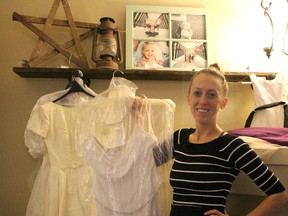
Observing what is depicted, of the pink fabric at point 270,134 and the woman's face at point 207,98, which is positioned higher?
the woman's face at point 207,98

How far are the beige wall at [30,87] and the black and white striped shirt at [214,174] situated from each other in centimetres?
66

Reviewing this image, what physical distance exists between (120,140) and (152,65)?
2.09 ft

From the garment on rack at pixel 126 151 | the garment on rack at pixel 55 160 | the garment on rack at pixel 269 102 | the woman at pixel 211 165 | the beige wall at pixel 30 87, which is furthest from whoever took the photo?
the beige wall at pixel 30 87

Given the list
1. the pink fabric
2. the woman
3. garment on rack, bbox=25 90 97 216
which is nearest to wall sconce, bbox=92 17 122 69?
garment on rack, bbox=25 90 97 216

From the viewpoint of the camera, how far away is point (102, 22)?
1.34 meters

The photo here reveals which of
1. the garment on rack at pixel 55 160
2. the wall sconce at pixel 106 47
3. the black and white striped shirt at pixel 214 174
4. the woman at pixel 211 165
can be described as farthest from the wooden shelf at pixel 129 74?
the black and white striped shirt at pixel 214 174

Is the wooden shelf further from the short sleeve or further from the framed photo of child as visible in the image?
the short sleeve

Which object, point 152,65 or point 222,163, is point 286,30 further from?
point 222,163

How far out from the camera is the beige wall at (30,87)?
4.56ft

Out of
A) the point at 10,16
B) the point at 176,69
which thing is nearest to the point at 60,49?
the point at 10,16

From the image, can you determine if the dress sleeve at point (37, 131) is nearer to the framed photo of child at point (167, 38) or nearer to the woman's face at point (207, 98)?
the framed photo of child at point (167, 38)

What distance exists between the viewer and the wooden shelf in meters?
1.31

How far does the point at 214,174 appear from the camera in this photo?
750 mm

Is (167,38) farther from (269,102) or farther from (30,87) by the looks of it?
(30,87)
